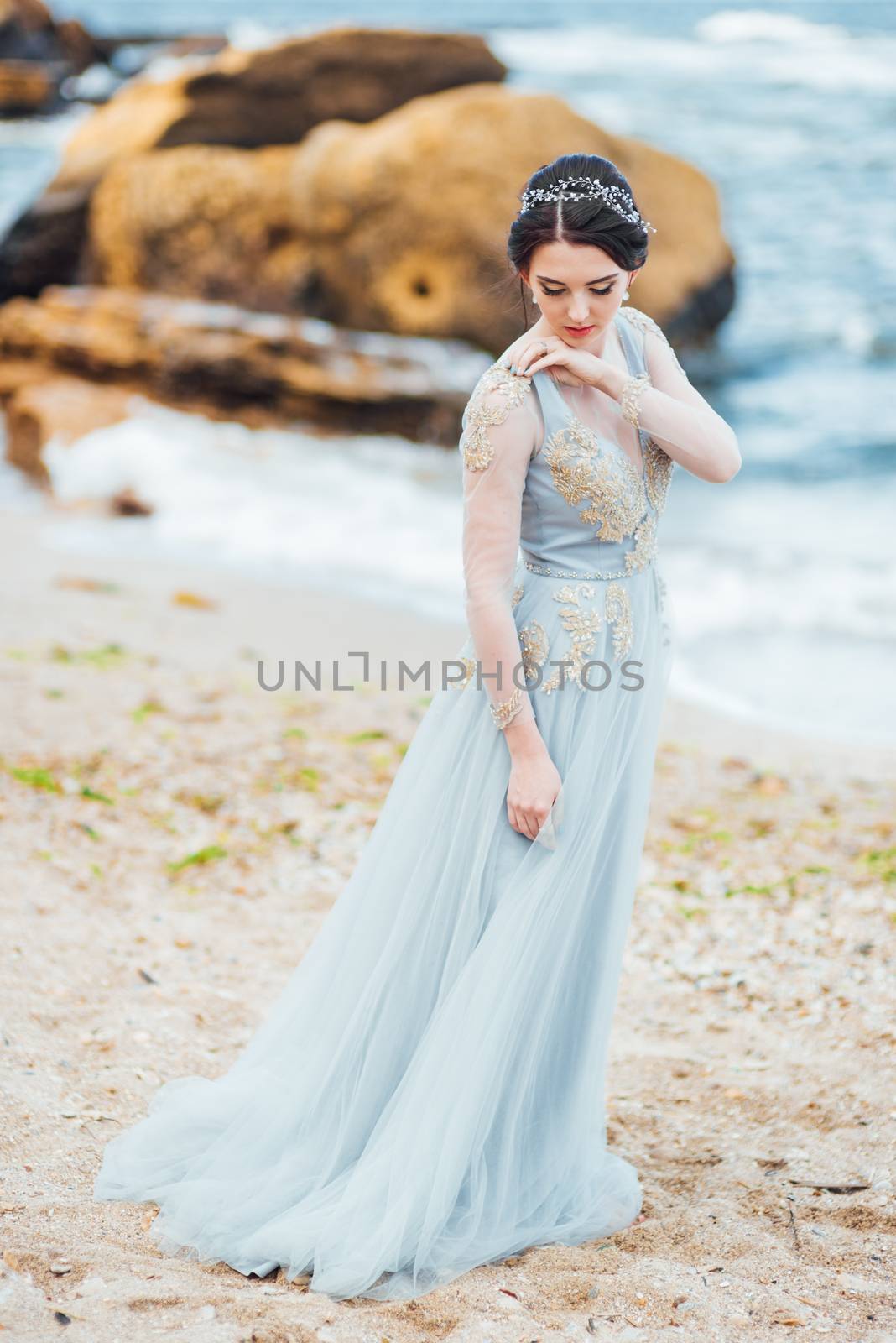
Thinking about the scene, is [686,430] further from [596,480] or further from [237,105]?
[237,105]

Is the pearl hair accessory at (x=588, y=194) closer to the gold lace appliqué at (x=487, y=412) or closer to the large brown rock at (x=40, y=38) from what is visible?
the gold lace appliqué at (x=487, y=412)

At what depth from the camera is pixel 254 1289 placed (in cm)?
278

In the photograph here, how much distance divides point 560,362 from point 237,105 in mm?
13725

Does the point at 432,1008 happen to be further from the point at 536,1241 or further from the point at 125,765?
the point at 125,765

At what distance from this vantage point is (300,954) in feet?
15.1

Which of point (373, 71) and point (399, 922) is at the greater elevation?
point (373, 71)

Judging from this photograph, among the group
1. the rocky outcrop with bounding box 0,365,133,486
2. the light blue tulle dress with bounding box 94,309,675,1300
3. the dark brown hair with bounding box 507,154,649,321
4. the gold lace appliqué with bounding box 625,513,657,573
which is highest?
the dark brown hair with bounding box 507,154,649,321

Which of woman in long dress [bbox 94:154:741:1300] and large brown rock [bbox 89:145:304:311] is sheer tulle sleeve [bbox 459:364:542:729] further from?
large brown rock [bbox 89:145:304:311]

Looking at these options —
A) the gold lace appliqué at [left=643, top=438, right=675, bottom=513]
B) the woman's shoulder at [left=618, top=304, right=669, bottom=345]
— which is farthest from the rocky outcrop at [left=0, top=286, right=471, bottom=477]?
the gold lace appliqué at [left=643, top=438, right=675, bottom=513]

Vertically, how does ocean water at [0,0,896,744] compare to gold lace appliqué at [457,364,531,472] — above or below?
below

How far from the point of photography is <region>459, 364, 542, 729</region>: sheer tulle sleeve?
105 inches

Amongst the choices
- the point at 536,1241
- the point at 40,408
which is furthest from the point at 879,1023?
the point at 40,408

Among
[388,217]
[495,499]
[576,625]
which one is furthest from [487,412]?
[388,217]

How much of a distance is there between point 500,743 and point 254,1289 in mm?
1309
